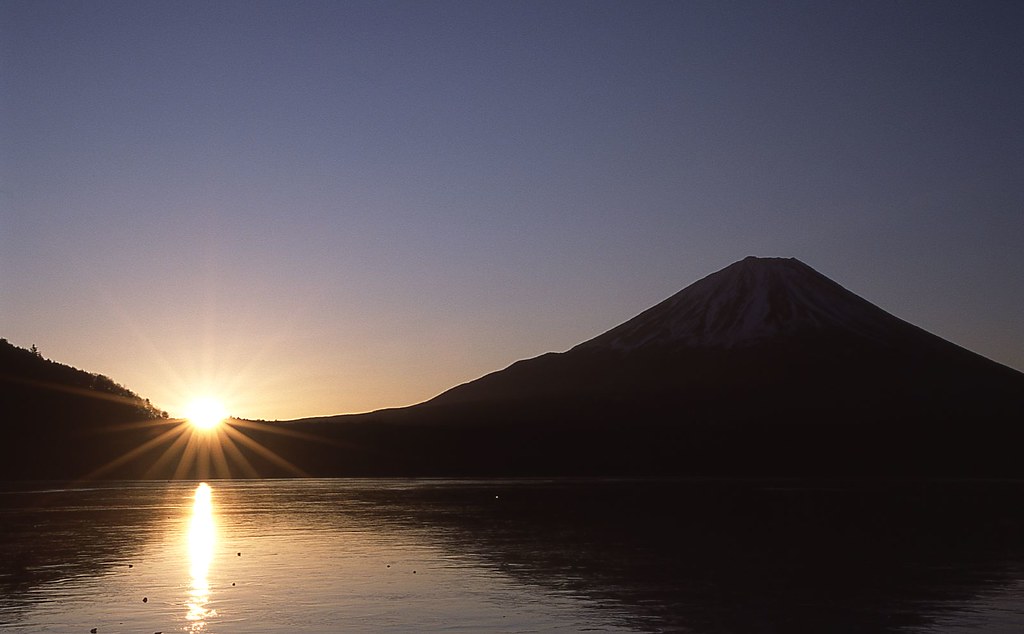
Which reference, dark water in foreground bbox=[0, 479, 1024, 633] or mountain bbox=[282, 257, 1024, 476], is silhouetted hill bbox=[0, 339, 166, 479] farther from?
dark water in foreground bbox=[0, 479, 1024, 633]

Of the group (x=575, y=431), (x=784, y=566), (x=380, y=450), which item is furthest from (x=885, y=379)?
(x=784, y=566)

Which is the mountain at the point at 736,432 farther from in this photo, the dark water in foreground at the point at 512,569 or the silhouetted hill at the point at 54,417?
the dark water in foreground at the point at 512,569

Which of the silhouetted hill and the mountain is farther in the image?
the mountain

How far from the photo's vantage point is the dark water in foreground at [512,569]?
68.7 feet

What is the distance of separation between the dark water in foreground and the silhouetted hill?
62327mm

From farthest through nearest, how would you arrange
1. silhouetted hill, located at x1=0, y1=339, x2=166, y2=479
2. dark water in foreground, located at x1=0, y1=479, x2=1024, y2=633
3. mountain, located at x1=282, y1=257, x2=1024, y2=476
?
mountain, located at x1=282, y1=257, x2=1024, y2=476 < silhouetted hill, located at x1=0, y1=339, x2=166, y2=479 < dark water in foreground, located at x1=0, y1=479, x2=1024, y2=633

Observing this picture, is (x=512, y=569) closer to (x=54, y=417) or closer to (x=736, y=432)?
(x=54, y=417)

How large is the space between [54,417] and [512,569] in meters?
113

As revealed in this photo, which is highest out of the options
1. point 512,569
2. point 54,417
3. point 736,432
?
point 54,417

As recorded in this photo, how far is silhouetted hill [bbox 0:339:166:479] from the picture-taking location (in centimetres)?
11344

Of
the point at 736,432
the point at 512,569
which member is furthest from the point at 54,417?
the point at 512,569

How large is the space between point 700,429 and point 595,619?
14070 centimetres

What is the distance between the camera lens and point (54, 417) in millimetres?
128875

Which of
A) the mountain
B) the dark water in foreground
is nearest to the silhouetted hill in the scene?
the mountain
